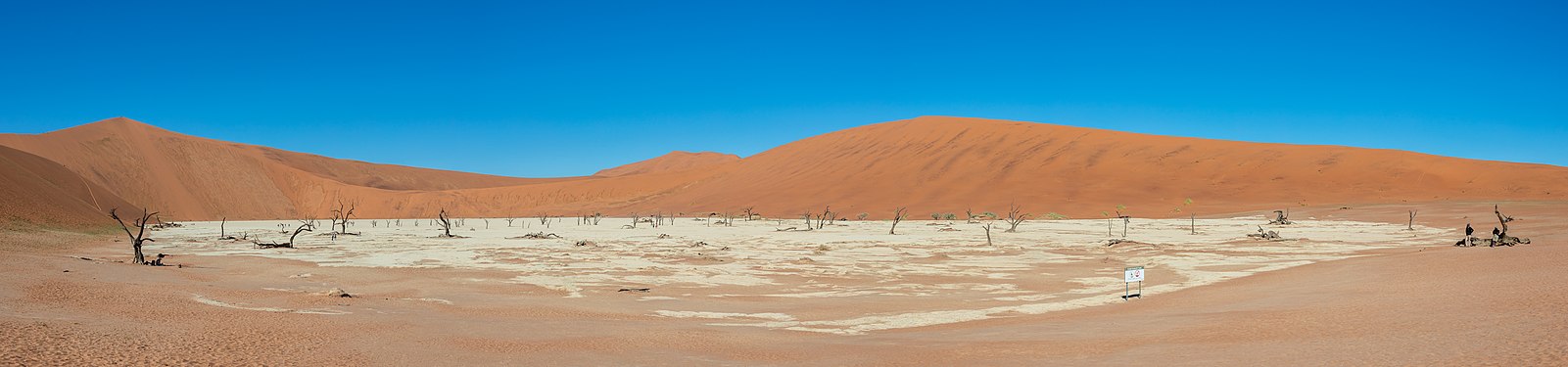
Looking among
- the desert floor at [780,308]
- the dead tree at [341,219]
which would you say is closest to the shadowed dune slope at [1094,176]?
the dead tree at [341,219]

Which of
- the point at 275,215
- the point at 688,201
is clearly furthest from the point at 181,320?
the point at 275,215

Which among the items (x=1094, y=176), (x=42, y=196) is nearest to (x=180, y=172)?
(x=42, y=196)

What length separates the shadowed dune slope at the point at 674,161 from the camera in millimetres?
176413

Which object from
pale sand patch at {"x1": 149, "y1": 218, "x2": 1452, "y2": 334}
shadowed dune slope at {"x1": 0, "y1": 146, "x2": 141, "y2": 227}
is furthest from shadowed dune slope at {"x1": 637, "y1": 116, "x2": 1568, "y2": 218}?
shadowed dune slope at {"x1": 0, "y1": 146, "x2": 141, "y2": 227}

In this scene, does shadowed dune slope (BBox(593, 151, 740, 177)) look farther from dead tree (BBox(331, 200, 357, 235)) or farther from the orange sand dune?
dead tree (BBox(331, 200, 357, 235))

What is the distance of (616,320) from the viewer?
1027 centimetres

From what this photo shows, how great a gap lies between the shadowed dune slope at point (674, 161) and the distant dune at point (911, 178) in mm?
83436

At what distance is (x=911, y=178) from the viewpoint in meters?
63.2

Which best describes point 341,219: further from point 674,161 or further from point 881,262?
point 674,161

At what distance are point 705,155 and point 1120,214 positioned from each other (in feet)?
487

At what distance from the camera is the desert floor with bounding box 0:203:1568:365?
266 inches

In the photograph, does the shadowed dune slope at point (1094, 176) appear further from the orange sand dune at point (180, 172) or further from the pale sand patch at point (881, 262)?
the orange sand dune at point (180, 172)

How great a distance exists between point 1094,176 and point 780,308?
49102 mm

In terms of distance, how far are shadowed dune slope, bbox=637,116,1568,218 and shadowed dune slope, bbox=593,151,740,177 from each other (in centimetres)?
9845
